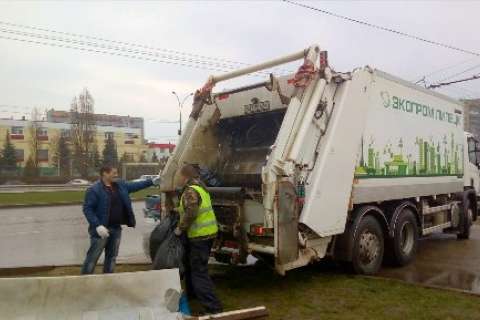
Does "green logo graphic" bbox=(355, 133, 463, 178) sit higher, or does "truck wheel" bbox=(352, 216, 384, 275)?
"green logo graphic" bbox=(355, 133, 463, 178)

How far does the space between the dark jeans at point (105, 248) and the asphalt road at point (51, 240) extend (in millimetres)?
553

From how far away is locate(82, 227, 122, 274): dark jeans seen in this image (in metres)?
5.89

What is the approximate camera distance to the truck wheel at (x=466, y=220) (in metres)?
10.3

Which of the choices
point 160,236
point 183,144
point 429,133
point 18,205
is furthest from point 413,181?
point 18,205

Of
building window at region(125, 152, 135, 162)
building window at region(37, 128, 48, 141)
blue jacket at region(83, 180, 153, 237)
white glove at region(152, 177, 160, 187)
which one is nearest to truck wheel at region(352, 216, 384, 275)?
white glove at region(152, 177, 160, 187)

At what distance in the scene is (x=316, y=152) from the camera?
586 centimetres

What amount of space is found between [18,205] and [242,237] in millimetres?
20135

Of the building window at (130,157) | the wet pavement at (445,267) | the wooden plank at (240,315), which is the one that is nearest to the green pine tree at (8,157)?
the building window at (130,157)

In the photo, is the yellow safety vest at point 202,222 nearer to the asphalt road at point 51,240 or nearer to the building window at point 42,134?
the asphalt road at point 51,240

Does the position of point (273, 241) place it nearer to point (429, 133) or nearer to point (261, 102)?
point (261, 102)

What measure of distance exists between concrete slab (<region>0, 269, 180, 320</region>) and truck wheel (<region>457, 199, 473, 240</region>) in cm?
750

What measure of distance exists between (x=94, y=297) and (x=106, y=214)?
1.51 m

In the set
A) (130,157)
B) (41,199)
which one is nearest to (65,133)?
(130,157)

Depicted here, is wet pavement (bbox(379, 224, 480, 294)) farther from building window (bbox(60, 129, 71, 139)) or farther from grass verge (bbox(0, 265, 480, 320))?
building window (bbox(60, 129, 71, 139))
